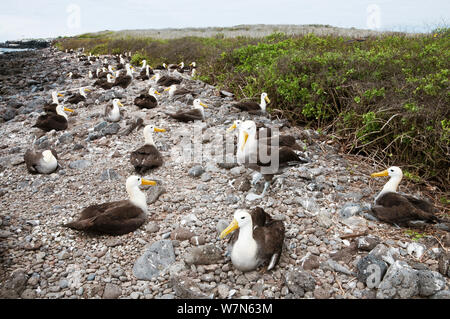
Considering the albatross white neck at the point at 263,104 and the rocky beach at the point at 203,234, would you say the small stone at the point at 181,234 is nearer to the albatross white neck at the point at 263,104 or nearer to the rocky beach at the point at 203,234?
the rocky beach at the point at 203,234

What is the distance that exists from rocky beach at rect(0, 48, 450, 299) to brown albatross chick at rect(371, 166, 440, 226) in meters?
0.14

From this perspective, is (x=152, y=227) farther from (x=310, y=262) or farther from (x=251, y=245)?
(x=310, y=262)

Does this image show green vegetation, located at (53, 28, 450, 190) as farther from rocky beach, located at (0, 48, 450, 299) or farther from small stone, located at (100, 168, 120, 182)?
small stone, located at (100, 168, 120, 182)

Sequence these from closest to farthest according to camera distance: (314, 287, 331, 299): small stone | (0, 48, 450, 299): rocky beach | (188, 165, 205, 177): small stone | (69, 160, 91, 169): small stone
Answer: (314, 287, 331, 299): small stone, (0, 48, 450, 299): rocky beach, (188, 165, 205, 177): small stone, (69, 160, 91, 169): small stone

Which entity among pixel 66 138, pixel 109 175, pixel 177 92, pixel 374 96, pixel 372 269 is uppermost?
pixel 177 92

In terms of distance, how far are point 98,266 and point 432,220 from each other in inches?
187

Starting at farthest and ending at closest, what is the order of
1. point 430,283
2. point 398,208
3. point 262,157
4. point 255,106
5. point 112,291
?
1. point 255,106
2. point 262,157
3. point 398,208
4. point 112,291
5. point 430,283

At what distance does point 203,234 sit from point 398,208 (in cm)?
291

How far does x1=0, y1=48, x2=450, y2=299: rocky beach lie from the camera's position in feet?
10.5

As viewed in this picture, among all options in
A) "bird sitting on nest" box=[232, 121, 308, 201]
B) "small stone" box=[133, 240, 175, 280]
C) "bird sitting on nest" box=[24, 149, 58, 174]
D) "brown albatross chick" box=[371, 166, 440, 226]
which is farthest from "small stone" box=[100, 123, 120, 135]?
"brown albatross chick" box=[371, 166, 440, 226]

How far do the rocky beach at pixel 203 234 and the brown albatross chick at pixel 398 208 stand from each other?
0.14 metres

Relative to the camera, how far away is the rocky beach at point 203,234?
3.21 meters

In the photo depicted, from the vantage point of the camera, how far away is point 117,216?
14.0 feet

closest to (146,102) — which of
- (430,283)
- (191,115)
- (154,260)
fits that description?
(191,115)
